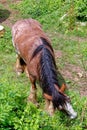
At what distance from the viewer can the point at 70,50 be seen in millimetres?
9312

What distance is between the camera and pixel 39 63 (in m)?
6.69

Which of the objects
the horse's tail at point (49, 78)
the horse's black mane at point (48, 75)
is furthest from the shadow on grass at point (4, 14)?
the horse's tail at point (49, 78)

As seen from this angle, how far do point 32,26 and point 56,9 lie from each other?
3901 mm

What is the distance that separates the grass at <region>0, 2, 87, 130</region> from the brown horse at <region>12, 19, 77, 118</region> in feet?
0.80

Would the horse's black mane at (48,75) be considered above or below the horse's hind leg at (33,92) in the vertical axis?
above

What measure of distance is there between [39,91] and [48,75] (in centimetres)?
128

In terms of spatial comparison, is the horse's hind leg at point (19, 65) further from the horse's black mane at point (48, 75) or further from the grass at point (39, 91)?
the horse's black mane at point (48, 75)

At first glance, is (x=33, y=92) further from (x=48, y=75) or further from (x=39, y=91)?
(x=48, y=75)

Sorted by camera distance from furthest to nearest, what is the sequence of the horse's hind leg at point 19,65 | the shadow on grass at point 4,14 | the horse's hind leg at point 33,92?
the shadow on grass at point 4,14 < the horse's hind leg at point 19,65 < the horse's hind leg at point 33,92

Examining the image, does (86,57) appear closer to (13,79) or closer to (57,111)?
(13,79)

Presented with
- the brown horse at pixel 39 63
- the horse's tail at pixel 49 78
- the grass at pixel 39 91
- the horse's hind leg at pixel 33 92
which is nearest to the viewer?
the grass at pixel 39 91

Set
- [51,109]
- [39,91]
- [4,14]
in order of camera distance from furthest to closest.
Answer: [4,14]
[39,91]
[51,109]

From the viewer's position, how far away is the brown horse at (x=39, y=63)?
587 centimetres

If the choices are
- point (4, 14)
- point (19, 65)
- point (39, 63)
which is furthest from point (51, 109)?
point (4, 14)
